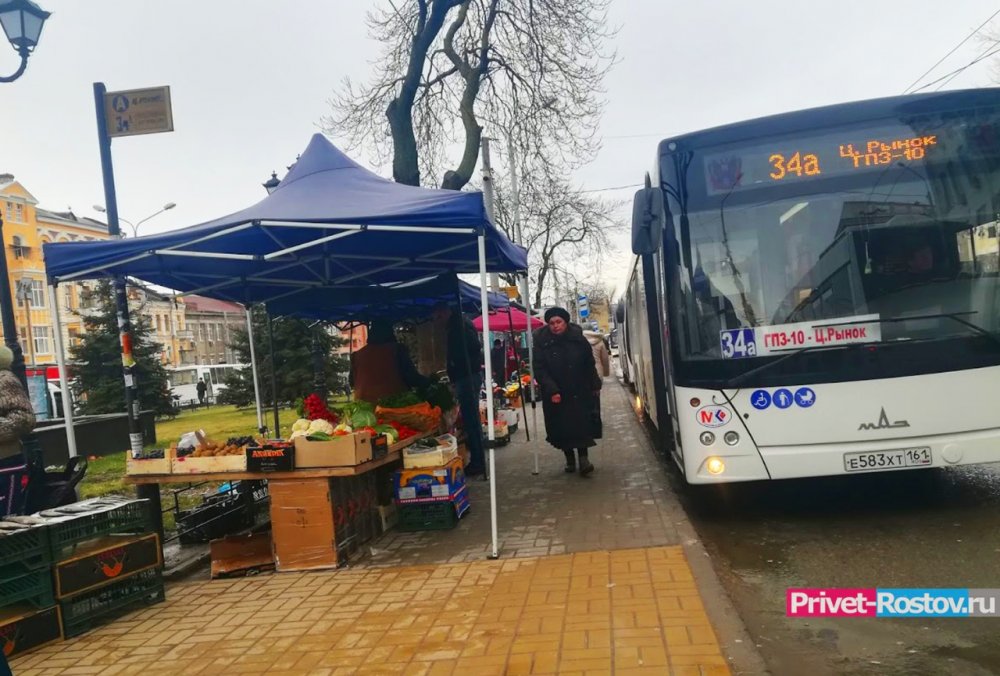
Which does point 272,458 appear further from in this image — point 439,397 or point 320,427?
point 439,397

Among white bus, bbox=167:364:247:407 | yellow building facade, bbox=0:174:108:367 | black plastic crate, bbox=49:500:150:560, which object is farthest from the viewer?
yellow building facade, bbox=0:174:108:367

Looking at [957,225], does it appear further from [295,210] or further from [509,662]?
[295,210]

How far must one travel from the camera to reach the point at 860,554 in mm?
5316

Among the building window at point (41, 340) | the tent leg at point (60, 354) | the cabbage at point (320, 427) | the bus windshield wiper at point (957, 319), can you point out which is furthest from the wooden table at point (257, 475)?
the building window at point (41, 340)

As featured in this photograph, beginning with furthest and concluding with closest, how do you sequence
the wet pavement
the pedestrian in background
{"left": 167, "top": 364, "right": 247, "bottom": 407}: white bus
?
1. {"left": 167, "top": 364, "right": 247, "bottom": 407}: white bus
2. the pedestrian in background
3. the wet pavement

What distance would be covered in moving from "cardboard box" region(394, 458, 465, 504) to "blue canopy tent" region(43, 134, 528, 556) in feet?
3.63

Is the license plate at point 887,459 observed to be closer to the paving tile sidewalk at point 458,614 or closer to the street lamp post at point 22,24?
the paving tile sidewalk at point 458,614

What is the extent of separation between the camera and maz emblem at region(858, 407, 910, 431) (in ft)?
18.7

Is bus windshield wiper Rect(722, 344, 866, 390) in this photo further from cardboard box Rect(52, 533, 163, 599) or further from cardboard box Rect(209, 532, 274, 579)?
cardboard box Rect(52, 533, 163, 599)

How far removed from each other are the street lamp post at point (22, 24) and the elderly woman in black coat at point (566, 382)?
20.2 feet

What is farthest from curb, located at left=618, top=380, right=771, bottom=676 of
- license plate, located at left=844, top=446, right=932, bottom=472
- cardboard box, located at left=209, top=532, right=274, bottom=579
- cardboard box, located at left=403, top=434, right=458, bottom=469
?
cardboard box, located at left=209, top=532, right=274, bottom=579

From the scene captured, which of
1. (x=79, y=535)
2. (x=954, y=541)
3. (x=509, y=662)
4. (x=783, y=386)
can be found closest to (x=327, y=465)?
(x=79, y=535)

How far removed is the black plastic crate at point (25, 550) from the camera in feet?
15.1

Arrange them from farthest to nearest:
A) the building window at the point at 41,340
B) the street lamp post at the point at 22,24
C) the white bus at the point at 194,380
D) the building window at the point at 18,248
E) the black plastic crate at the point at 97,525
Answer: the building window at the point at 41,340, the building window at the point at 18,248, the white bus at the point at 194,380, the street lamp post at the point at 22,24, the black plastic crate at the point at 97,525
